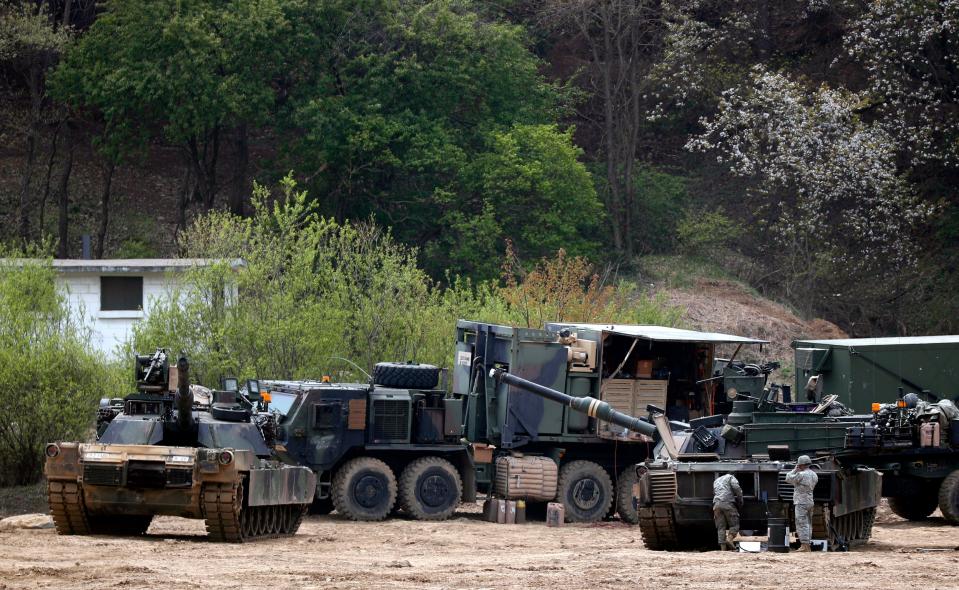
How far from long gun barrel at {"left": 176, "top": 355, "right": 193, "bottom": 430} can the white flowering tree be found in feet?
90.5

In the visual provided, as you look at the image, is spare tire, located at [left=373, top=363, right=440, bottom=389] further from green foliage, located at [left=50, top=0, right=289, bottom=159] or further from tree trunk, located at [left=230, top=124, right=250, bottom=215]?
tree trunk, located at [left=230, top=124, right=250, bottom=215]

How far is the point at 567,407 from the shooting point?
1007 inches

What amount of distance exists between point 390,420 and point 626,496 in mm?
4183

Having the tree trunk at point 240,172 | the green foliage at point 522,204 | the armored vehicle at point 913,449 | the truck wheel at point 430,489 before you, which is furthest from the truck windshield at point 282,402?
the tree trunk at point 240,172

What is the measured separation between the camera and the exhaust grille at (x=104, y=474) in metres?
18.8

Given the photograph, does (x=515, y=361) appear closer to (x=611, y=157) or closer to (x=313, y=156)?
(x=313, y=156)

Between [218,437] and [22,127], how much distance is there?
115 feet

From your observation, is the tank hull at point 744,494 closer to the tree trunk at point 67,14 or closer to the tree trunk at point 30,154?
the tree trunk at point 30,154

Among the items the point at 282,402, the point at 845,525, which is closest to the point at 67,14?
the point at 282,402

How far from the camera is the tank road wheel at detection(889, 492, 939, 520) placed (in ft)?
79.8

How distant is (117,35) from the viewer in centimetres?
4809

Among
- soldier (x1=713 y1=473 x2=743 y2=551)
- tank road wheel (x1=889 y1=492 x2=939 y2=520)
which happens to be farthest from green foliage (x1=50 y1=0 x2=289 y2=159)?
soldier (x1=713 y1=473 x2=743 y2=551)

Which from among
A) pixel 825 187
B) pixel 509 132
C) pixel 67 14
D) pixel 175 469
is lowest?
pixel 175 469

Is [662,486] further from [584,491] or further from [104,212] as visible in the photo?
[104,212]
